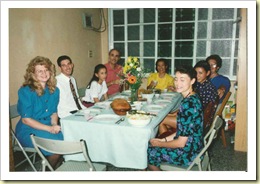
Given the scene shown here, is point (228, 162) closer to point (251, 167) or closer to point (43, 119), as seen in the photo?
point (251, 167)

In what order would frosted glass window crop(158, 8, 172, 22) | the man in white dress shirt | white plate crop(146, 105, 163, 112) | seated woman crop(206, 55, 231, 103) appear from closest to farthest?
white plate crop(146, 105, 163, 112) < the man in white dress shirt < seated woman crop(206, 55, 231, 103) < frosted glass window crop(158, 8, 172, 22)

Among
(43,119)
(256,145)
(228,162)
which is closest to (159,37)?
(228,162)

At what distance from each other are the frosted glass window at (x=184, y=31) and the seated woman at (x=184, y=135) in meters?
3.47

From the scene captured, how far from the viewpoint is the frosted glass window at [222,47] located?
510 centimetres

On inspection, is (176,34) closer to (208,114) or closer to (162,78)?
(162,78)

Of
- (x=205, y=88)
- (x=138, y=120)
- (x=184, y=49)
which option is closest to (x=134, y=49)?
(x=184, y=49)

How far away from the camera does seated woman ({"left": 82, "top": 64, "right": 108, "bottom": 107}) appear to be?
144 inches

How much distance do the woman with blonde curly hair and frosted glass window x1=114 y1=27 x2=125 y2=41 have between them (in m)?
3.50

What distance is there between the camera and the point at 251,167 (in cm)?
173

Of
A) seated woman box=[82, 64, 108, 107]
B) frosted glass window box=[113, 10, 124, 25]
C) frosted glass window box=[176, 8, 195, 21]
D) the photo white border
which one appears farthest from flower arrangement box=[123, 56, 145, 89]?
frosted glass window box=[113, 10, 124, 25]

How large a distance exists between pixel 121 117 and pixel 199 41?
3.70 m

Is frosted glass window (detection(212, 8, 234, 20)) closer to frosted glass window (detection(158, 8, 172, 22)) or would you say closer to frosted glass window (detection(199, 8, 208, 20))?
frosted glass window (detection(199, 8, 208, 20))

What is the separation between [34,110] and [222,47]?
167 inches

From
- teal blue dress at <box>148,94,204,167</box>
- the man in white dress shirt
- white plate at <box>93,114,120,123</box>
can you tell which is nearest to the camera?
teal blue dress at <box>148,94,204,167</box>
